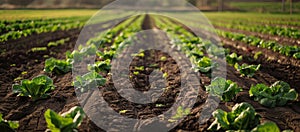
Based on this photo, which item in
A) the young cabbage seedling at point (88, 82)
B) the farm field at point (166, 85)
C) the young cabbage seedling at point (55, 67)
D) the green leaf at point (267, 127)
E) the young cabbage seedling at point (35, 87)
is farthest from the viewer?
the young cabbage seedling at point (55, 67)

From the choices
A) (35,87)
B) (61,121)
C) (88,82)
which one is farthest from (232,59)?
(61,121)

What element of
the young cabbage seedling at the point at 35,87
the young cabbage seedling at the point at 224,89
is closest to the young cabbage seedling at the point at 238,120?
the young cabbage seedling at the point at 224,89

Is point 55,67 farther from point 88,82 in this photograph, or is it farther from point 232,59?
point 232,59

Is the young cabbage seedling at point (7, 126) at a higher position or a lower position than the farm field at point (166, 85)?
higher

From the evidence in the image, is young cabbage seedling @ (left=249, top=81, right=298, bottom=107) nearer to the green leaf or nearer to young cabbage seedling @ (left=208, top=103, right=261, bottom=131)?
young cabbage seedling @ (left=208, top=103, right=261, bottom=131)

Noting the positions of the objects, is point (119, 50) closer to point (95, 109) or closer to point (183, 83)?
point (183, 83)

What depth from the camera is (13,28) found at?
41.0 feet

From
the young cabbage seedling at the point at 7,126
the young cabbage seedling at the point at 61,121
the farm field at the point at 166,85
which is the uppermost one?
the young cabbage seedling at the point at 61,121

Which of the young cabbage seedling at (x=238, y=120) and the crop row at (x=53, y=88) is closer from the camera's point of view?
the crop row at (x=53, y=88)

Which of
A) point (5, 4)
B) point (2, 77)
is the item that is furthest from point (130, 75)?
point (5, 4)

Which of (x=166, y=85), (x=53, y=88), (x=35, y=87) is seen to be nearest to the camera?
(x=35, y=87)

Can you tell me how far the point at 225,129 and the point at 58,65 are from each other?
4.80 metres

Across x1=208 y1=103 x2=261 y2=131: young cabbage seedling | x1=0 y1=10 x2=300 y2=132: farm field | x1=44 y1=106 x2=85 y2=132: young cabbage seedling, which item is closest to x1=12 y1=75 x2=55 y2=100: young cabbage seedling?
x1=0 y1=10 x2=300 y2=132: farm field

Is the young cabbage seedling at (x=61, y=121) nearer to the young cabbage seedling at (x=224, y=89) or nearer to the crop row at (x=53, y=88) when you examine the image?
the crop row at (x=53, y=88)
